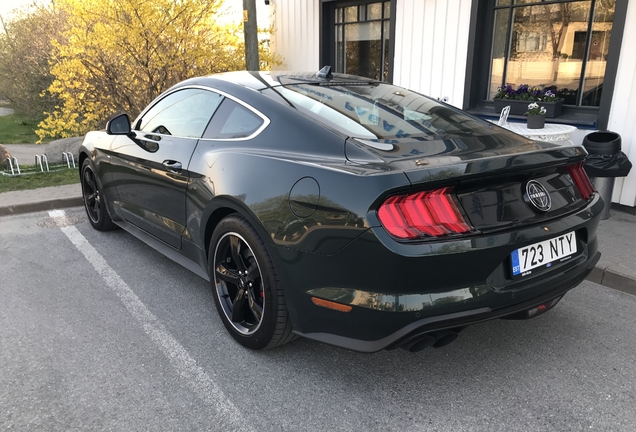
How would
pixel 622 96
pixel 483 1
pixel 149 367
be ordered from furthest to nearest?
pixel 483 1, pixel 622 96, pixel 149 367

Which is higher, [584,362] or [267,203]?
[267,203]

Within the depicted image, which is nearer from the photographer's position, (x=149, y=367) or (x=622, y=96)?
(x=149, y=367)

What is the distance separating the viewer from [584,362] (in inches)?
110

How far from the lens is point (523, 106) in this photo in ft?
21.2

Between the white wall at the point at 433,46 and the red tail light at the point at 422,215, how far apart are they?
538 cm

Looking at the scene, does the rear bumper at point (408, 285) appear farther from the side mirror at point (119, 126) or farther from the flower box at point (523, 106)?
the flower box at point (523, 106)

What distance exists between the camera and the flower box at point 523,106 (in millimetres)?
6180

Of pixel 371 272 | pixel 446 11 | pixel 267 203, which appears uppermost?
pixel 446 11

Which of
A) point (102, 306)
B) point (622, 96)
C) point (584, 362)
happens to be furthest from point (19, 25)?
point (584, 362)

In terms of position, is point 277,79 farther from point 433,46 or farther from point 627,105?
point 433,46

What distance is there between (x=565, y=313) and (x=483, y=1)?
16.1ft

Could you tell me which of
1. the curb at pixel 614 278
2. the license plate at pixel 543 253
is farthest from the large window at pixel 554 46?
the license plate at pixel 543 253

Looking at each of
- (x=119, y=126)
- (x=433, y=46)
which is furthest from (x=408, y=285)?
(x=433, y=46)

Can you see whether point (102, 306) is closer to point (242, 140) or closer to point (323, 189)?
point (242, 140)
